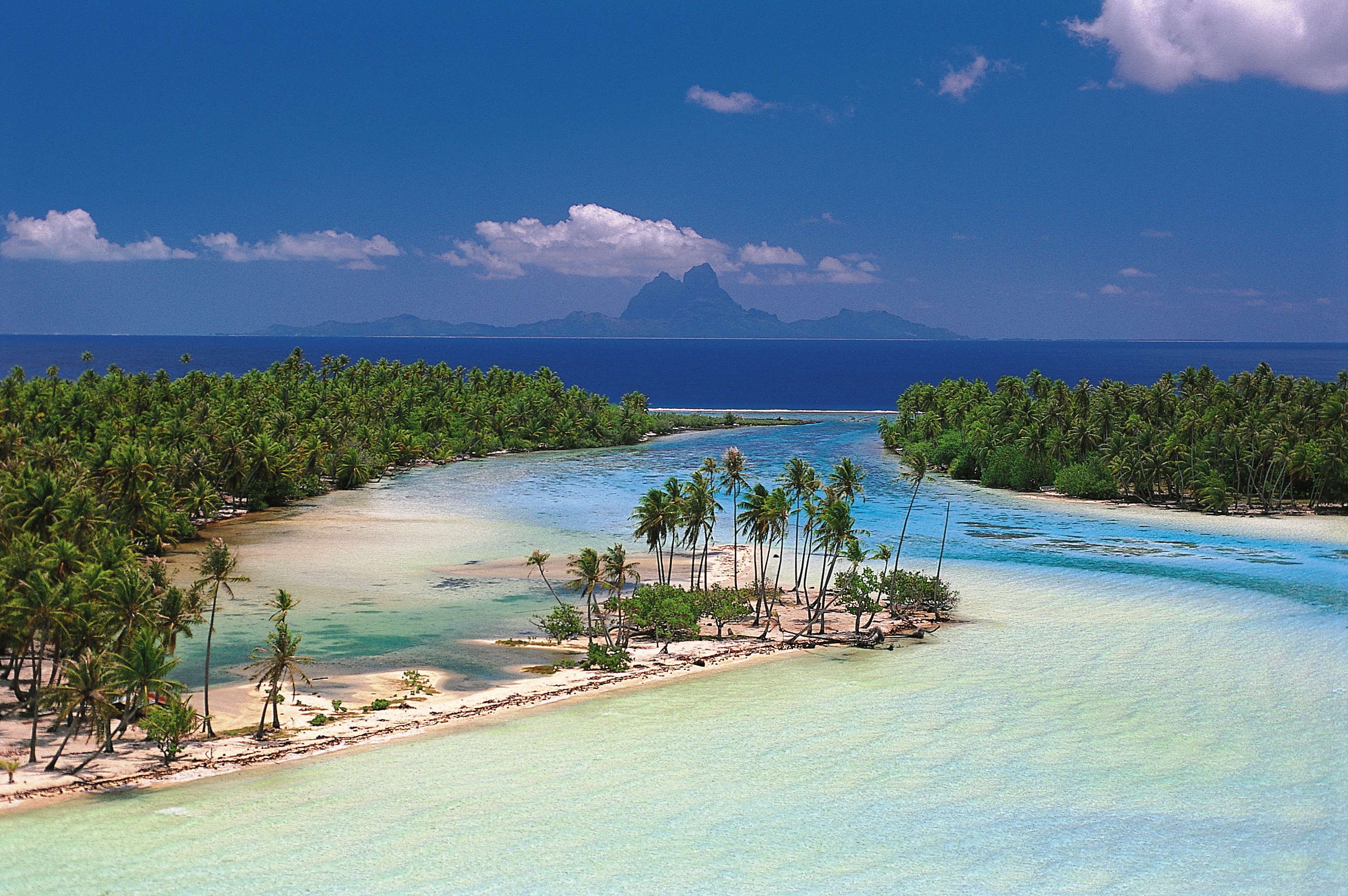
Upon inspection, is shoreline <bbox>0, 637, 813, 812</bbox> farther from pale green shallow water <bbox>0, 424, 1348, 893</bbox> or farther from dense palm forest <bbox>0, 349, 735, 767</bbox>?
dense palm forest <bbox>0, 349, 735, 767</bbox>

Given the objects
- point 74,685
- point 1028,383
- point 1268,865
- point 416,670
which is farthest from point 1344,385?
point 74,685

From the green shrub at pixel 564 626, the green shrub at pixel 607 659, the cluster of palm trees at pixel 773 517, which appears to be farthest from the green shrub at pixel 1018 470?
the green shrub at pixel 607 659

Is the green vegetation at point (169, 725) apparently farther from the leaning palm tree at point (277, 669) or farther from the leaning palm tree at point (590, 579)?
the leaning palm tree at point (590, 579)

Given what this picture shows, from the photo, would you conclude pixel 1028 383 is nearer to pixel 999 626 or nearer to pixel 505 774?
pixel 999 626

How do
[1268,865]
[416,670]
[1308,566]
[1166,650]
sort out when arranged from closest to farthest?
[1268,865] → [416,670] → [1166,650] → [1308,566]


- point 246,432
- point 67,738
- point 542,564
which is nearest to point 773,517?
point 542,564
